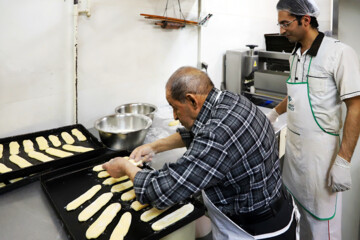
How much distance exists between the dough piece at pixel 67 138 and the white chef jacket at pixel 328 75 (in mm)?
1645

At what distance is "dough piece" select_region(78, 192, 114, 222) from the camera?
43.6 inches

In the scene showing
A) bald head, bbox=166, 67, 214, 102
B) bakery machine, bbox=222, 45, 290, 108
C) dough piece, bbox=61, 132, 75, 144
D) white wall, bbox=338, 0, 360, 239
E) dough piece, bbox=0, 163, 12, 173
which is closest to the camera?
bald head, bbox=166, 67, 214, 102

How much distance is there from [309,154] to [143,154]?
3.77 ft

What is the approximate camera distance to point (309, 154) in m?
1.80

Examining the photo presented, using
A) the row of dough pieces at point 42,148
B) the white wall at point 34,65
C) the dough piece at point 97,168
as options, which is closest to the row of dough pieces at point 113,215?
the dough piece at point 97,168

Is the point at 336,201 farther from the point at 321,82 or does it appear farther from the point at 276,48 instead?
the point at 276,48

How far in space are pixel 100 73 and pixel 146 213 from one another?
1406mm

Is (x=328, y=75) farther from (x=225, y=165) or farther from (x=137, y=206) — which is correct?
(x=137, y=206)

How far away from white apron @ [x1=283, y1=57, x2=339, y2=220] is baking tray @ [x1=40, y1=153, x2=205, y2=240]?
103 cm

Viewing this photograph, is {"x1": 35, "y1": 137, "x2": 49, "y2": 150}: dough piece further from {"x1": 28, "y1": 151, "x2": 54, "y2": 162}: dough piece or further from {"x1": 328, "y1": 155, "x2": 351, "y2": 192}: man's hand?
{"x1": 328, "y1": 155, "x2": 351, "y2": 192}: man's hand

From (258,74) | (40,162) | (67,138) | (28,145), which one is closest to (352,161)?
(258,74)

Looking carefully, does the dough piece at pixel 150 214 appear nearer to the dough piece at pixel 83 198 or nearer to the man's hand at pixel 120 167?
the man's hand at pixel 120 167

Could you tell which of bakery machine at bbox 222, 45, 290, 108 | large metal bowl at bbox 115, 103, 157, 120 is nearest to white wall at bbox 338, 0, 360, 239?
bakery machine at bbox 222, 45, 290, 108

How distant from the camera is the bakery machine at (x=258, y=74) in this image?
2.81 meters
